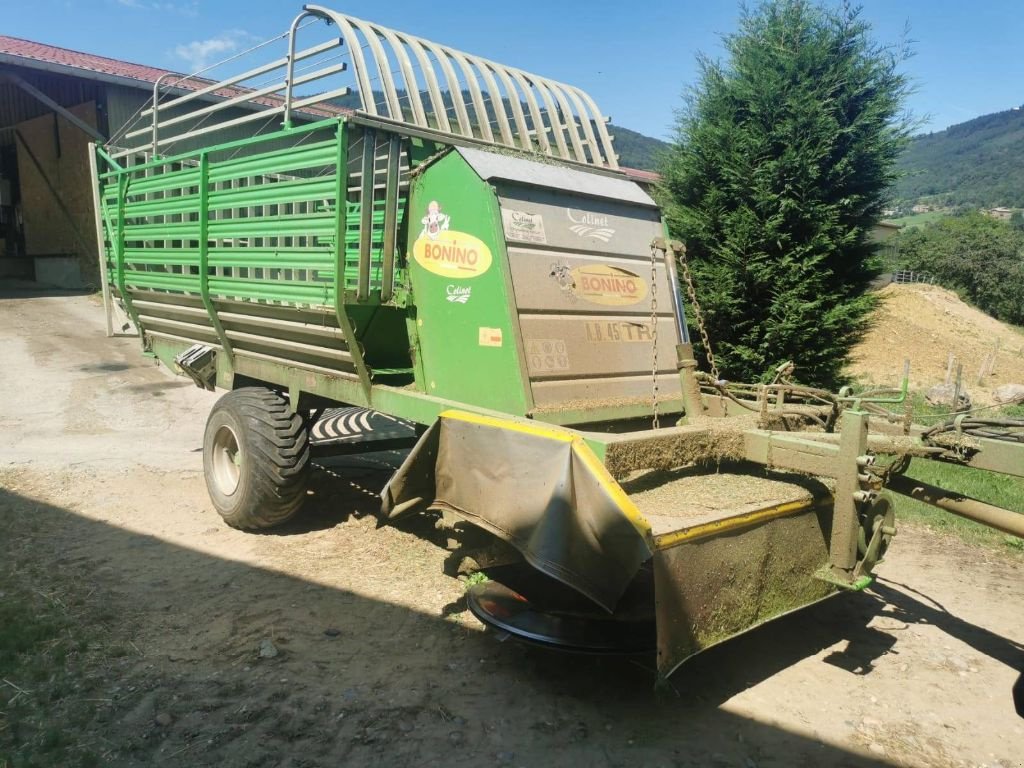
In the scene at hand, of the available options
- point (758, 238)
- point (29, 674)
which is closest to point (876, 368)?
point (758, 238)

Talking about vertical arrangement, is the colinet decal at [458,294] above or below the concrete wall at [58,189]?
below

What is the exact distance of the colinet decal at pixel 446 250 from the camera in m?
3.92

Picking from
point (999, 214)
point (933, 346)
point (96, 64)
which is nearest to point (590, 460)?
point (96, 64)

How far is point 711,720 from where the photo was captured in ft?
10.4

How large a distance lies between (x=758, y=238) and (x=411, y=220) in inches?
184

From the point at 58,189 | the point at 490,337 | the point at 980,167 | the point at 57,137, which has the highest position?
the point at 980,167

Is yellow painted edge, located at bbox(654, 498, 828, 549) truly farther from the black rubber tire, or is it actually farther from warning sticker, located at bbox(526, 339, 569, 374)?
the black rubber tire

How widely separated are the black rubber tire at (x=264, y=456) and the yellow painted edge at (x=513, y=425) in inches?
66.2

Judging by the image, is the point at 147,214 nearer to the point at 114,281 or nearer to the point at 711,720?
the point at 114,281

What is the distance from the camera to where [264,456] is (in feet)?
16.1

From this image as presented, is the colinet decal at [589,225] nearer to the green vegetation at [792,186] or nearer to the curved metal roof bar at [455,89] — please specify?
the curved metal roof bar at [455,89]

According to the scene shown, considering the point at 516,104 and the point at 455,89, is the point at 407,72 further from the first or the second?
the point at 516,104

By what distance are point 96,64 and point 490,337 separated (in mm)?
14940

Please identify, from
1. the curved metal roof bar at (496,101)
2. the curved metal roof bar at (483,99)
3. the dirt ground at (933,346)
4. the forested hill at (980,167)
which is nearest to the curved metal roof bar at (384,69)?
the curved metal roof bar at (483,99)
